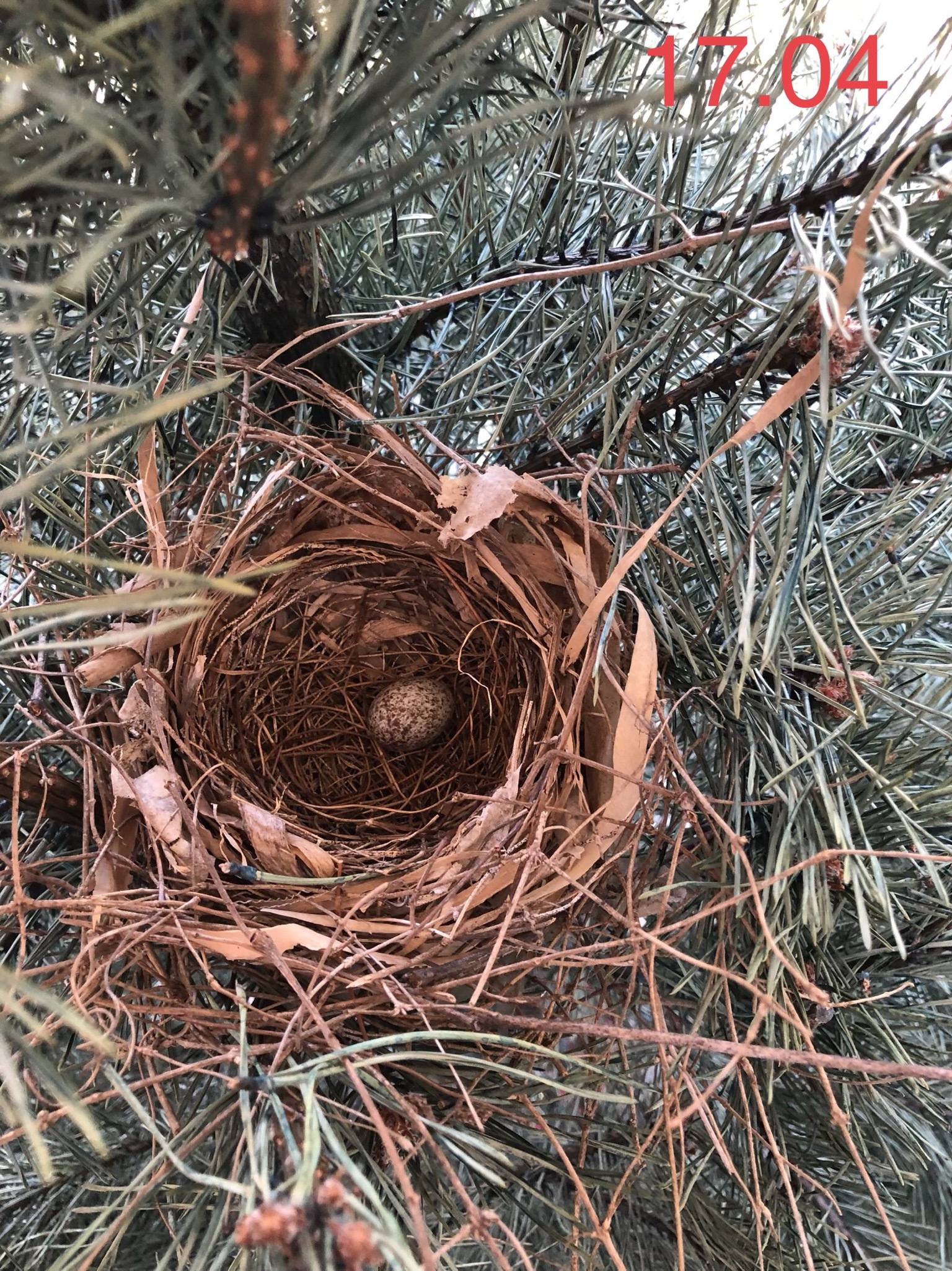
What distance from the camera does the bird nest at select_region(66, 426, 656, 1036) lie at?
0.53 meters

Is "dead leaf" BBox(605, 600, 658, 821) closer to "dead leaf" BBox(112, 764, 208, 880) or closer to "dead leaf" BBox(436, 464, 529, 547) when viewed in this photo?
"dead leaf" BBox(436, 464, 529, 547)

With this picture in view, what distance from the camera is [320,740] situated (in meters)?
0.93

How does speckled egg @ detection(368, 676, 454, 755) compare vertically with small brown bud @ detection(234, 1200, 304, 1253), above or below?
below

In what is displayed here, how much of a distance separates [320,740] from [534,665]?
31cm

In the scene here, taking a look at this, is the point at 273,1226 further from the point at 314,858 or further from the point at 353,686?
the point at 353,686

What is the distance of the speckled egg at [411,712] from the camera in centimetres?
91

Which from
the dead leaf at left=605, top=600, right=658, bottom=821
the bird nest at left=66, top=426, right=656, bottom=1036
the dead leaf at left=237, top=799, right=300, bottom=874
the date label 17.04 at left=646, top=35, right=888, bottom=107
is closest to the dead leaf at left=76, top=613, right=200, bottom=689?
the bird nest at left=66, top=426, right=656, bottom=1036

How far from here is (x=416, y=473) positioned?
63cm

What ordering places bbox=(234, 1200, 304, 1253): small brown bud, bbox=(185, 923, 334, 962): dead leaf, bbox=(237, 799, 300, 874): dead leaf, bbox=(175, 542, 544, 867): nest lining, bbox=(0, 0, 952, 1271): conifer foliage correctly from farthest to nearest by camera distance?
bbox=(175, 542, 544, 867): nest lining
bbox=(237, 799, 300, 874): dead leaf
bbox=(185, 923, 334, 962): dead leaf
bbox=(0, 0, 952, 1271): conifer foliage
bbox=(234, 1200, 304, 1253): small brown bud

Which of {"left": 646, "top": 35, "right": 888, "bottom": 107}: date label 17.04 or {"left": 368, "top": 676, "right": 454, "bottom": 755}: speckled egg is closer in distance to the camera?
{"left": 646, "top": 35, "right": 888, "bottom": 107}: date label 17.04

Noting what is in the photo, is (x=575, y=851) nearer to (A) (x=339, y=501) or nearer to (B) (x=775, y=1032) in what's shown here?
(B) (x=775, y=1032)

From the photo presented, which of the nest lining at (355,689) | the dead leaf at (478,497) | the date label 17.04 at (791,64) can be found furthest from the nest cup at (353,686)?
the date label 17.04 at (791,64)

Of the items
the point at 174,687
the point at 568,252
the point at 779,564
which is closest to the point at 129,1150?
the point at 174,687

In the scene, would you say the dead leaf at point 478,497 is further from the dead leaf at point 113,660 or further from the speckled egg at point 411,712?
the speckled egg at point 411,712
